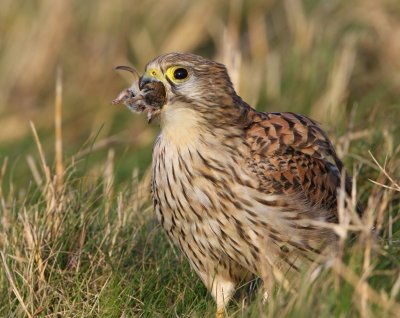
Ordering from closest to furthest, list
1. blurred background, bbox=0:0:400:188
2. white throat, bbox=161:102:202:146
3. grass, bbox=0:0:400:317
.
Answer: grass, bbox=0:0:400:317, white throat, bbox=161:102:202:146, blurred background, bbox=0:0:400:188

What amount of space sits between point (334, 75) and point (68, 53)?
3.05 meters

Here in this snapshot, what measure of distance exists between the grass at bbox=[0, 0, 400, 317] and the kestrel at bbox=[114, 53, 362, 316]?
0.25 m

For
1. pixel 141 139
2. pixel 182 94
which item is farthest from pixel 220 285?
pixel 141 139

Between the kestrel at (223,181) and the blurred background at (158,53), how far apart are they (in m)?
2.31

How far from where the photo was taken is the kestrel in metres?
4.61

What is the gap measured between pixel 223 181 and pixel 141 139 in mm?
3557

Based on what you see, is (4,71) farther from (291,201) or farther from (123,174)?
(291,201)

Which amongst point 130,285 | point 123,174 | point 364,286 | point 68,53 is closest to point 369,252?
point 364,286

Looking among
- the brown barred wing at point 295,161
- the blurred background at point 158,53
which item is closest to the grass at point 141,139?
the blurred background at point 158,53

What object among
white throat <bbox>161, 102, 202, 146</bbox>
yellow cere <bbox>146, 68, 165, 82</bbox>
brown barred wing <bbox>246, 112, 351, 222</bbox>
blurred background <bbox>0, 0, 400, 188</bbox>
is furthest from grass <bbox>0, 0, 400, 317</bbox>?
yellow cere <bbox>146, 68, 165, 82</bbox>

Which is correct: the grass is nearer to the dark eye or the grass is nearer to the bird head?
the bird head

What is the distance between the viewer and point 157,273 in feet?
16.4

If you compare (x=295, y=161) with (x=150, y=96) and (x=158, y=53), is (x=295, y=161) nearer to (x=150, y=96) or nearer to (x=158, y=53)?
(x=150, y=96)

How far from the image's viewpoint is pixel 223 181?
15.1 ft
